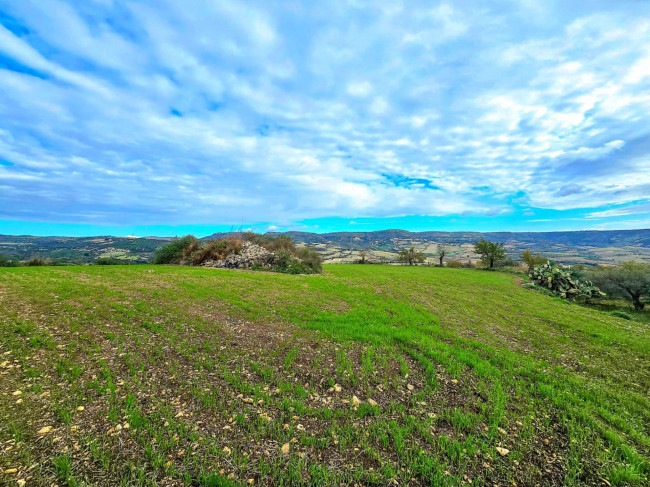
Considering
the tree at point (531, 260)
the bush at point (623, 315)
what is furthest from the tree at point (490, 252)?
the bush at point (623, 315)

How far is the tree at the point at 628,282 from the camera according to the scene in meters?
24.6

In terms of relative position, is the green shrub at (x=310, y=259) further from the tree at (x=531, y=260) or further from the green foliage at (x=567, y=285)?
the tree at (x=531, y=260)

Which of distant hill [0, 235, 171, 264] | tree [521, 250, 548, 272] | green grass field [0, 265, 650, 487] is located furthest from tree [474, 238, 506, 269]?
distant hill [0, 235, 171, 264]

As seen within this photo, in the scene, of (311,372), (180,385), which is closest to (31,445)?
(180,385)

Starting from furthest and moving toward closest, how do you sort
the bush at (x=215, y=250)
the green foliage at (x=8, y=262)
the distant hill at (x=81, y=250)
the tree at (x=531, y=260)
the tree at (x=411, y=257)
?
the tree at (x=411, y=257) → the tree at (x=531, y=260) → the distant hill at (x=81, y=250) → the bush at (x=215, y=250) → the green foliage at (x=8, y=262)

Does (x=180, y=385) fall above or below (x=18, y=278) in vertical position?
below

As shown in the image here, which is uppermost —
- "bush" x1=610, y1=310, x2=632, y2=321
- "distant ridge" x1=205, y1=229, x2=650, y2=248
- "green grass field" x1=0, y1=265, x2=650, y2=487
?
"distant ridge" x1=205, y1=229, x2=650, y2=248

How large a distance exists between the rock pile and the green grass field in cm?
1601

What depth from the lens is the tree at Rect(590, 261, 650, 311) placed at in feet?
80.6

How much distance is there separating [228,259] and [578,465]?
27575 millimetres

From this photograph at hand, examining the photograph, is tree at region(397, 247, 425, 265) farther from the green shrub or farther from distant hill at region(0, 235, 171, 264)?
distant hill at region(0, 235, 171, 264)

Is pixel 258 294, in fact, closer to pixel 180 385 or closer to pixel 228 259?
pixel 180 385

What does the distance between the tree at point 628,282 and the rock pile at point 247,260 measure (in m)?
38.2

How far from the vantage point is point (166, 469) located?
359 cm
